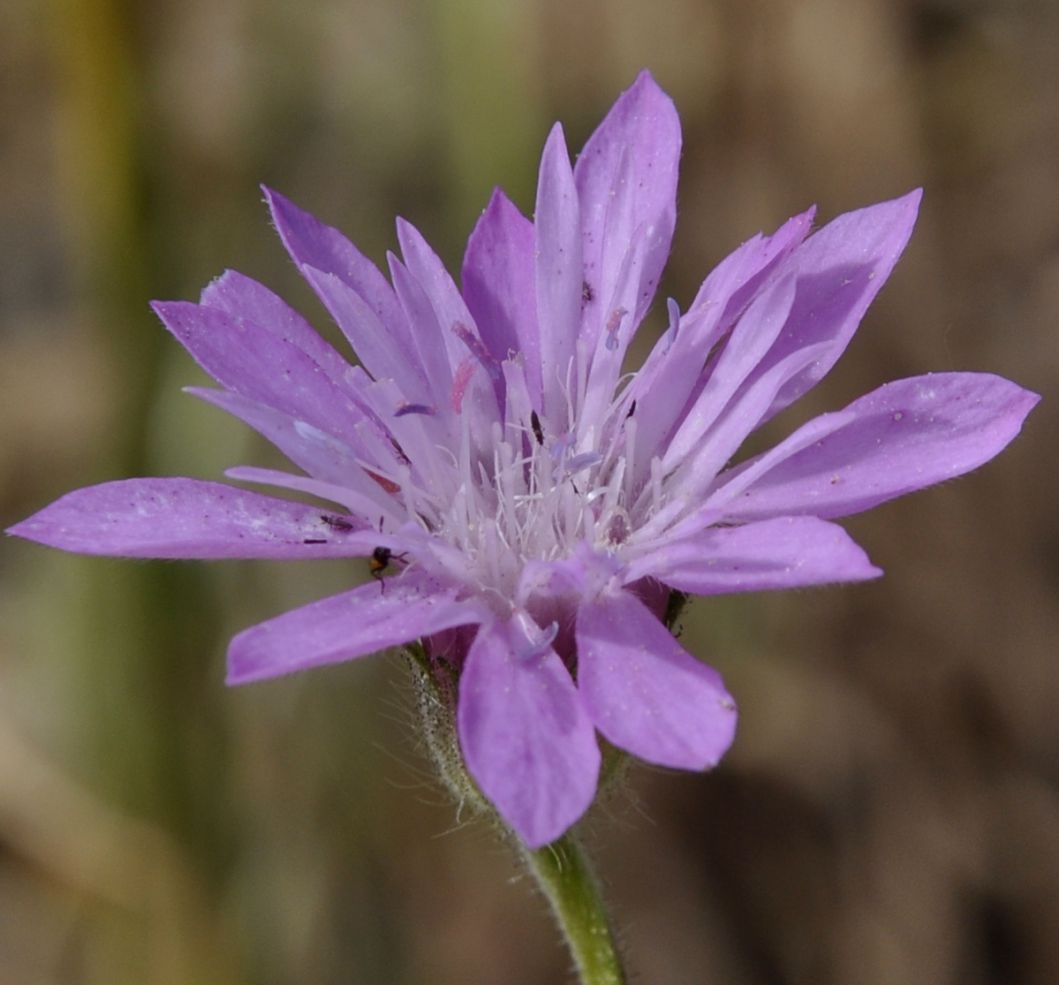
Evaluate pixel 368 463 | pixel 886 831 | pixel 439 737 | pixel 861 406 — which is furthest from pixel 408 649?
pixel 886 831

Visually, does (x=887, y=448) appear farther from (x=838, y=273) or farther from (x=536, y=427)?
(x=536, y=427)

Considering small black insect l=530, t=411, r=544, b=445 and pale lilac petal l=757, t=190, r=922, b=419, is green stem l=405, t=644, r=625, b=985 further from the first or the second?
pale lilac petal l=757, t=190, r=922, b=419

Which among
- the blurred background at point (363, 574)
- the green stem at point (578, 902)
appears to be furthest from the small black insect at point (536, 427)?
the blurred background at point (363, 574)

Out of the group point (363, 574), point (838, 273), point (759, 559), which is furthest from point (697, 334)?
point (363, 574)

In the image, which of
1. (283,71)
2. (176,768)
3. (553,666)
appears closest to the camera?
(553,666)

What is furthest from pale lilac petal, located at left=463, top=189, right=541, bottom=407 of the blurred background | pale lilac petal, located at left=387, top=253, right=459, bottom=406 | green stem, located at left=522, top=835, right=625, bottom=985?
the blurred background

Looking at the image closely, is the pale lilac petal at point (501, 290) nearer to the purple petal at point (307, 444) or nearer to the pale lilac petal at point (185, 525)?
the purple petal at point (307, 444)

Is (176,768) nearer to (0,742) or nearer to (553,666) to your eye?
(0,742)
